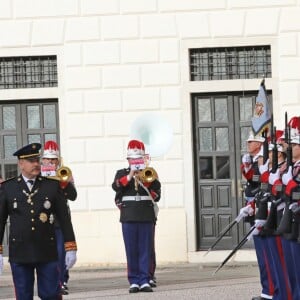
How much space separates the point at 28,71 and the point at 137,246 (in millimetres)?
5512

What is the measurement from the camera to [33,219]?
10.9 metres

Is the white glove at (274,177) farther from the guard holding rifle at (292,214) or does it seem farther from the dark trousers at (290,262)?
the dark trousers at (290,262)

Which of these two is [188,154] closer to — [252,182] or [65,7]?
[65,7]

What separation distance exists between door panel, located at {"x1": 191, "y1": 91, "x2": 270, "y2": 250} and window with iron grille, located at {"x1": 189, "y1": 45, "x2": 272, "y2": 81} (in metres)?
0.31

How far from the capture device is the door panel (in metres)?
20.0

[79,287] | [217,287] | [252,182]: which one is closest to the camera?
[252,182]

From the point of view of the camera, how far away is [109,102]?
20031 mm

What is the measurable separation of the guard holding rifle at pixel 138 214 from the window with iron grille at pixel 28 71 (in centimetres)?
500

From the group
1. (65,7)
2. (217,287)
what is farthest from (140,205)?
(65,7)

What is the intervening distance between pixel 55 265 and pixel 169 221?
29.2 ft

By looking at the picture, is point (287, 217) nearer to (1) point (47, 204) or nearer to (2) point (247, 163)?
(1) point (47, 204)

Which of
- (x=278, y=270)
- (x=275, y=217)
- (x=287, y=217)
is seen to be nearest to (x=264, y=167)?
(x=275, y=217)

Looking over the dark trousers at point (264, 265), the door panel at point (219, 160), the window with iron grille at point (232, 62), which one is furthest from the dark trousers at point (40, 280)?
the window with iron grille at point (232, 62)

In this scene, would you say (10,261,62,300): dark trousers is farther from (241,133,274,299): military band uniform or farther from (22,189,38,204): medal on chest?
(241,133,274,299): military band uniform
